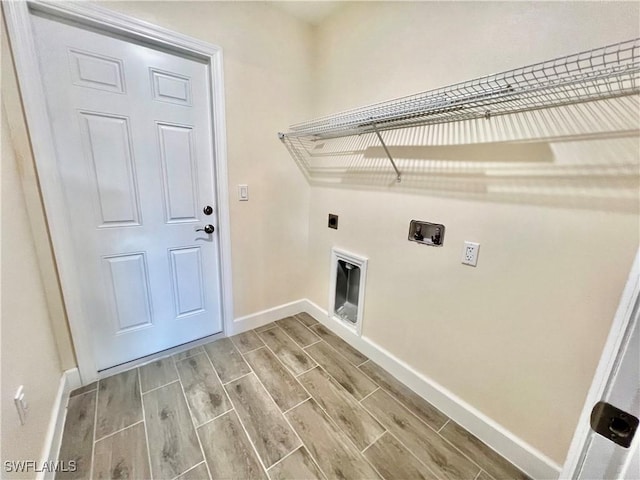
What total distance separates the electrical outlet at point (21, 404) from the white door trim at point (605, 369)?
1.61m

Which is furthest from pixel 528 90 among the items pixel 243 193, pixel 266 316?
pixel 266 316

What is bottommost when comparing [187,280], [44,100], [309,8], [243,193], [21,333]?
[187,280]

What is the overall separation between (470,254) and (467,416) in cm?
90

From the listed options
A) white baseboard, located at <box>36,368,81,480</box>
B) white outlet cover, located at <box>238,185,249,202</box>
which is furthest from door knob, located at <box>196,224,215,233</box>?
white baseboard, located at <box>36,368,81,480</box>

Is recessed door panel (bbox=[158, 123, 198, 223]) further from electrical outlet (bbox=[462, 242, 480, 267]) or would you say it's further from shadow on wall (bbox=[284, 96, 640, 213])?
electrical outlet (bbox=[462, 242, 480, 267])

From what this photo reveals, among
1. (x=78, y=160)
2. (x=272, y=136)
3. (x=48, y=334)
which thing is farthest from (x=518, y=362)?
(x=78, y=160)

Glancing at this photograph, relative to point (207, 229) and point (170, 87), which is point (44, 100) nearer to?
point (170, 87)

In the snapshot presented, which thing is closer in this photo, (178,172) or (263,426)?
(263,426)

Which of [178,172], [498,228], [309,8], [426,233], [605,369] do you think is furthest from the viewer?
[309,8]

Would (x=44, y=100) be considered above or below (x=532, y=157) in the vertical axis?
above

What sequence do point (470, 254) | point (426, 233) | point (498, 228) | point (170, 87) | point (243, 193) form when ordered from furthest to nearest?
point (243, 193), point (170, 87), point (426, 233), point (470, 254), point (498, 228)

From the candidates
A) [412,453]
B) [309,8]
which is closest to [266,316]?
[412,453]

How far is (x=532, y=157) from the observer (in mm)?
1090

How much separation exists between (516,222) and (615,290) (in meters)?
0.40
